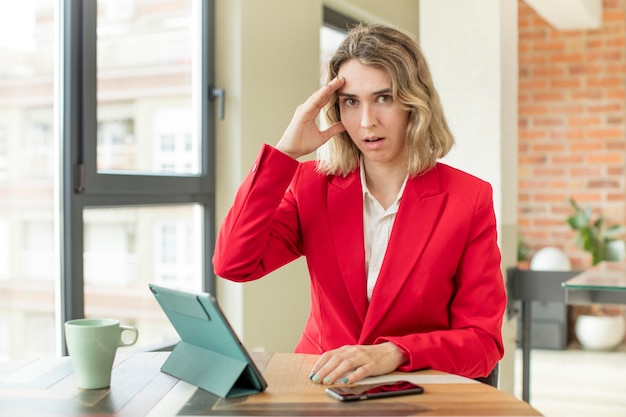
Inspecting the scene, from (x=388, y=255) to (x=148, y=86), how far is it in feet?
5.33

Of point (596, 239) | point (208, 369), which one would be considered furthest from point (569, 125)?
point (208, 369)

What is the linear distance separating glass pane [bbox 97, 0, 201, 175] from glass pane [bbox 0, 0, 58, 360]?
0.77 feet

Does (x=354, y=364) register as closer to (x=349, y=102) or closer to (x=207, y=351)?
(x=207, y=351)

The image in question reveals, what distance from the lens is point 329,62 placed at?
1.90m

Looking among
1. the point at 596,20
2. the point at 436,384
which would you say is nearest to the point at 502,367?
the point at 436,384

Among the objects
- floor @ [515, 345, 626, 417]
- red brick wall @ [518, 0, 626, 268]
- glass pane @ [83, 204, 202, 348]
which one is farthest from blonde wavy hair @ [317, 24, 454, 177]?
red brick wall @ [518, 0, 626, 268]

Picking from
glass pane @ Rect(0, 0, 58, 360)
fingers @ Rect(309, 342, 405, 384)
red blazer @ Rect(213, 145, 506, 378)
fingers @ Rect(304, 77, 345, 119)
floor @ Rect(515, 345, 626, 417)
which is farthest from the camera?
floor @ Rect(515, 345, 626, 417)

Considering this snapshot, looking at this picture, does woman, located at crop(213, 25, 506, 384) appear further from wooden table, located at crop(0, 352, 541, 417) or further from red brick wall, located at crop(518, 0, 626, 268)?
red brick wall, located at crop(518, 0, 626, 268)

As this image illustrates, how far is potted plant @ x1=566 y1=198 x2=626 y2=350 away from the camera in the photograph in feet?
18.8

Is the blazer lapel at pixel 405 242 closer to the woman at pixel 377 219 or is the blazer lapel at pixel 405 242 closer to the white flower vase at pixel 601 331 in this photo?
the woman at pixel 377 219

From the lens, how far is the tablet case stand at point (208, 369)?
130cm

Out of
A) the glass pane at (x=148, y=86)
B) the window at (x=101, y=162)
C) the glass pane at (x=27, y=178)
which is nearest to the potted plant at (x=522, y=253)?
the window at (x=101, y=162)

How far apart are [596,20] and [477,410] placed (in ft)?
17.1

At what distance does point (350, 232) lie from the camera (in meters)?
1.79
